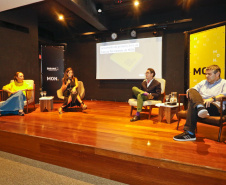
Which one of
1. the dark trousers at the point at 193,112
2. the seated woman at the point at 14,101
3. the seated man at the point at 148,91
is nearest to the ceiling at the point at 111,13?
the seated woman at the point at 14,101

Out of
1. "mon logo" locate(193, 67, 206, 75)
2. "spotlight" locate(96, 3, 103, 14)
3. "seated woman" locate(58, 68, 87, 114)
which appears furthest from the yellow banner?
"seated woman" locate(58, 68, 87, 114)

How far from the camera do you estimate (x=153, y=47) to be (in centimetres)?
634

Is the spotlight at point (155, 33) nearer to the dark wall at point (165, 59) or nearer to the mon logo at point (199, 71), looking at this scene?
the dark wall at point (165, 59)

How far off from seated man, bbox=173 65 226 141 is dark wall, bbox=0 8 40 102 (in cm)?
504

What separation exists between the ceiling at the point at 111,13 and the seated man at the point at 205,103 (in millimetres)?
3554

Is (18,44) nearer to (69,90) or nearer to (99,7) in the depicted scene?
(69,90)

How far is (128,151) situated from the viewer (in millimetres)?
1999

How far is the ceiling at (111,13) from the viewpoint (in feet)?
17.4

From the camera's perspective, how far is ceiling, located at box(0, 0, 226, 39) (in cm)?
531

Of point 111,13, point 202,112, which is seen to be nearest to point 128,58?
point 111,13

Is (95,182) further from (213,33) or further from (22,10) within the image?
(22,10)

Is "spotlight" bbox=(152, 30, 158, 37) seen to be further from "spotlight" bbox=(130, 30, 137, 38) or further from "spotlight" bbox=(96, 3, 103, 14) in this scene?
"spotlight" bbox=(96, 3, 103, 14)

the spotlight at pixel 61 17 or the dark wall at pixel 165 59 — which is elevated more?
the spotlight at pixel 61 17

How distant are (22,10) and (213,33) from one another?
5615 mm
